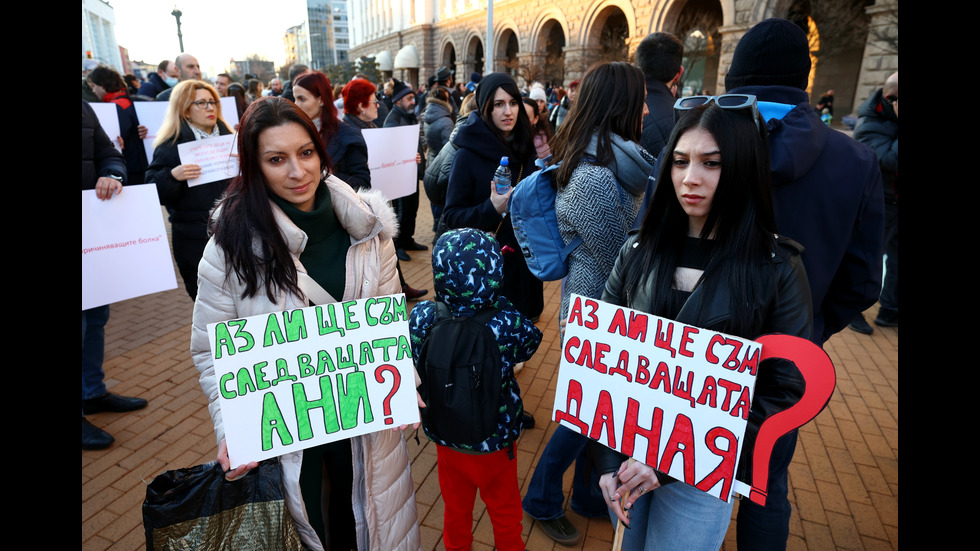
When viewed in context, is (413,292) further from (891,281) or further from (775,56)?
(891,281)

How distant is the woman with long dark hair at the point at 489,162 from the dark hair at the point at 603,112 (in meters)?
0.84

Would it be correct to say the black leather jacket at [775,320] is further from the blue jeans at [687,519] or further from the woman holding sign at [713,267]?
the blue jeans at [687,519]

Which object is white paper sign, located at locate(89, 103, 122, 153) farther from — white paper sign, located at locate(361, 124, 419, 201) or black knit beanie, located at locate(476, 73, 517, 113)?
black knit beanie, located at locate(476, 73, 517, 113)

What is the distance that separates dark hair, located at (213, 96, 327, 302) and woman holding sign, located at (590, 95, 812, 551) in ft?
3.74

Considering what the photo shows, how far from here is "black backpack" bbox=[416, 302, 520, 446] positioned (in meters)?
1.73

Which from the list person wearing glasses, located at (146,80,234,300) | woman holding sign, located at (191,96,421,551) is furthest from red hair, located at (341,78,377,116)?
woman holding sign, located at (191,96,421,551)

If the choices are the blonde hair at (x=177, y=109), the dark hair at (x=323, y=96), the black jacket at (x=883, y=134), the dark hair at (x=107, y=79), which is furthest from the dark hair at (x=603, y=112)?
the dark hair at (x=107, y=79)

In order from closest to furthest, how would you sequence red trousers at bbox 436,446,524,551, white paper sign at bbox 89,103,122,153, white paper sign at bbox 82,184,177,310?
red trousers at bbox 436,446,524,551 < white paper sign at bbox 82,184,177,310 < white paper sign at bbox 89,103,122,153

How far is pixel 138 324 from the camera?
4.79m

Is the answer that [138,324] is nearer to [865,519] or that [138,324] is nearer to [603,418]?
[603,418]

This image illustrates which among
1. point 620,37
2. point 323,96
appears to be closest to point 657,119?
point 323,96

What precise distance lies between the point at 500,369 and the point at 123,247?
245cm
